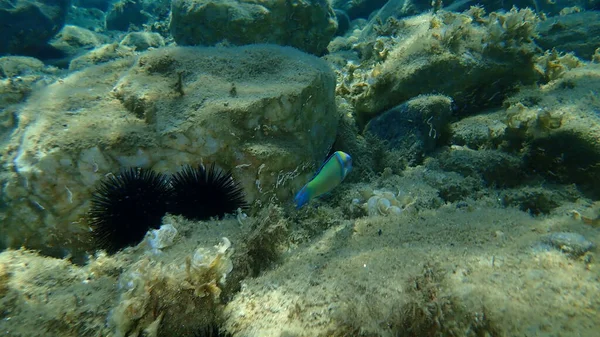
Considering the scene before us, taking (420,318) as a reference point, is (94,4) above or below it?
above

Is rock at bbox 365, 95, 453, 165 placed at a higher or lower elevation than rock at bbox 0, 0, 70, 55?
lower

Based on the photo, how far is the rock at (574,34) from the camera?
7676 mm

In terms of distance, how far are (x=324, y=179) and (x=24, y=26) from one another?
15.5 meters

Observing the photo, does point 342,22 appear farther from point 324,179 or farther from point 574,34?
point 324,179

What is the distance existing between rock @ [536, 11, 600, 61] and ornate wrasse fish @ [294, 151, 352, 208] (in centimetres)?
765

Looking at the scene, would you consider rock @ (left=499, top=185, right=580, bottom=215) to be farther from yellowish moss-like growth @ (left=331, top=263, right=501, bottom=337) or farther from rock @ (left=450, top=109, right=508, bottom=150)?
yellowish moss-like growth @ (left=331, top=263, right=501, bottom=337)

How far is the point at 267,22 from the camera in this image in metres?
7.79

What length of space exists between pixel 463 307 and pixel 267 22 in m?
7.65

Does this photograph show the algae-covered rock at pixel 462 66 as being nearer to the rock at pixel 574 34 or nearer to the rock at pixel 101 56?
the rock at pixel 574 34

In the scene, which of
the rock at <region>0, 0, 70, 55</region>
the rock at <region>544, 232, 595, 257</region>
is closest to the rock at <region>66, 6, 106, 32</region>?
the rock at <region>0, 0, 70, 55</region>

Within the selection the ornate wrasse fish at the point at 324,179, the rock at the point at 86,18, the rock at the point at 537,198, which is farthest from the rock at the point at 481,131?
the rock at the point at 86,18

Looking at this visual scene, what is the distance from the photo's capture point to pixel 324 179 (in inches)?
106

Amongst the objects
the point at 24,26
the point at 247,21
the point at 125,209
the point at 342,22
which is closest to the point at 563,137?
the point at 125,209

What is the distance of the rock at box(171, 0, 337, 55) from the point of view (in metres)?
7.69
